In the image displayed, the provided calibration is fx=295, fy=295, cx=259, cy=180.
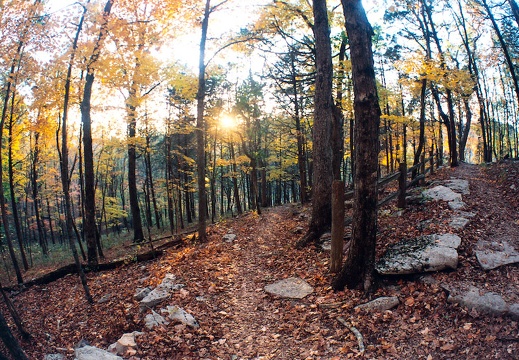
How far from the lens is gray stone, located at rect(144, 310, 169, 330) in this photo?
5.30 m

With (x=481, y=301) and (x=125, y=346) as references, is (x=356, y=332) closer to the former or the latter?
(x=481, y=301)

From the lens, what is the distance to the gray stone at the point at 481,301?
12.9 ft

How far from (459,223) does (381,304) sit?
10.4ft

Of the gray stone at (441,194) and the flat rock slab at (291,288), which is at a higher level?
the gray stone at (441,194)

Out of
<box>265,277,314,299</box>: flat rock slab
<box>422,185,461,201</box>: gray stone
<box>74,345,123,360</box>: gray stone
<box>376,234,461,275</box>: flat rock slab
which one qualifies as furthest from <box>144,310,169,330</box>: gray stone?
<box>422,185,461,201</box>: gray stone

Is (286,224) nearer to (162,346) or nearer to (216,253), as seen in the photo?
(216,253)

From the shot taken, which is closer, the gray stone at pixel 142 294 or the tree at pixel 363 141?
the tree at pixel 363 141

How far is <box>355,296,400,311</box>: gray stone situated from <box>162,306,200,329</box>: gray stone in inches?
113

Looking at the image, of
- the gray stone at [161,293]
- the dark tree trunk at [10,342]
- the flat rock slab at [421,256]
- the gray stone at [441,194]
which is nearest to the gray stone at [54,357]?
the dark tree trunk at [10,342]

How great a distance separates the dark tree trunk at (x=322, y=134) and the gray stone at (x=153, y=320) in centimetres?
421

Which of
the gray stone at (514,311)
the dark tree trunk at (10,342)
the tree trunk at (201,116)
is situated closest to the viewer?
the gray stone at (514,311)

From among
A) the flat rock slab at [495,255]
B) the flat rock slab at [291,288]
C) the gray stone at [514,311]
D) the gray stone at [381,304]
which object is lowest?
the flat rock slab at [291,288]

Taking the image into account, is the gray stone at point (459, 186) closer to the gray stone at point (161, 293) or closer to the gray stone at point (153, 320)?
the gray stone at point (161, 293)

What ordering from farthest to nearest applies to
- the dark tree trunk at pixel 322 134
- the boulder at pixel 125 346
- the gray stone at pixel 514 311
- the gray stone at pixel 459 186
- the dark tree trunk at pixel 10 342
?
the gray stone at pixel 459 186
the dark tree trunk at pixel 322 134
the dark tree trunk at pixel 10 342
the boulder at pixel 125 346
the gray stone at pixel 514 311
